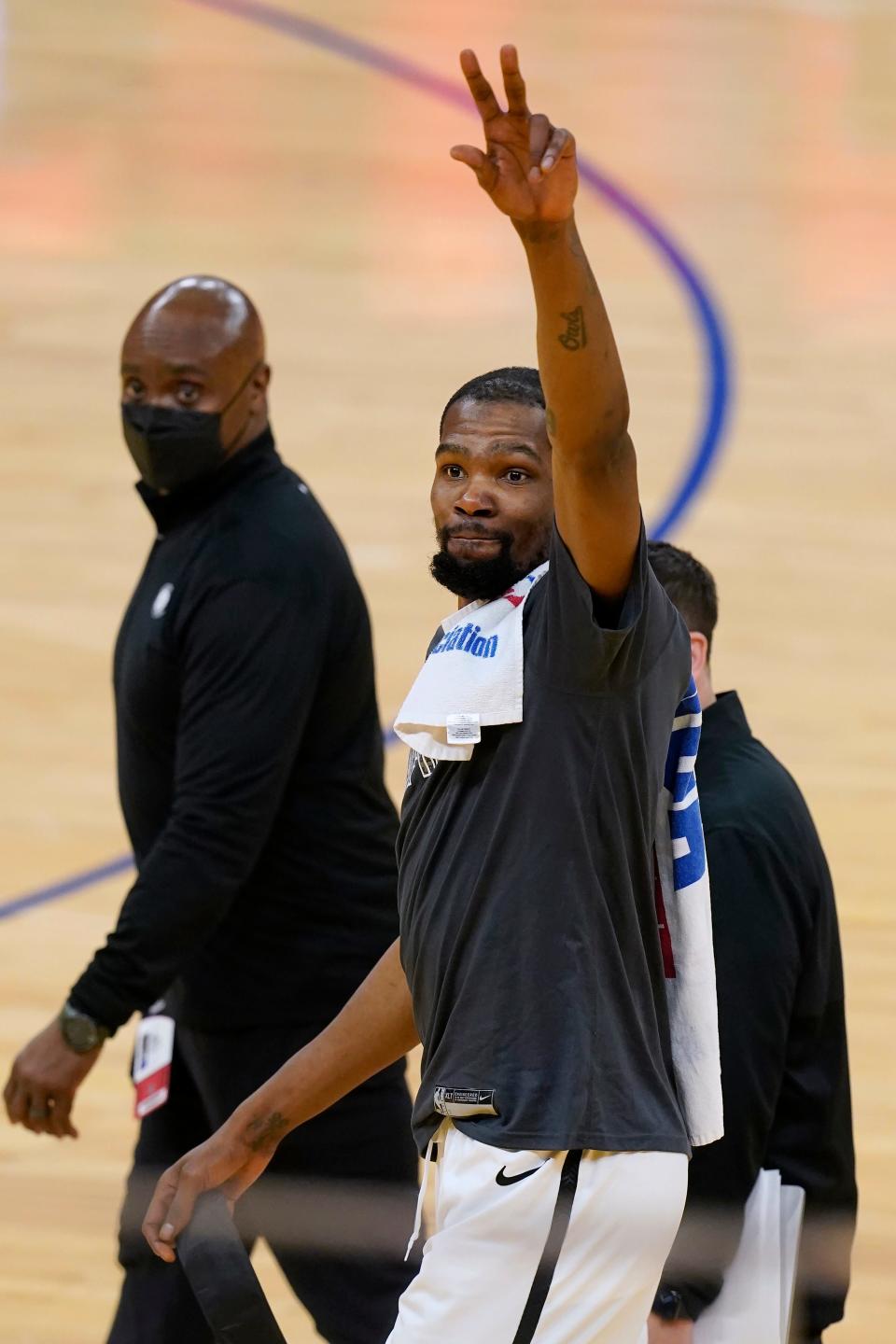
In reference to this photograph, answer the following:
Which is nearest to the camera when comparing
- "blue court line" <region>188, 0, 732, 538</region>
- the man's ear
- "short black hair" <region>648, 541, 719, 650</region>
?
the man's ear

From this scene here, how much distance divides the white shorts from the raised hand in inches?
42.2

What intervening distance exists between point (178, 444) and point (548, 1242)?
204cm

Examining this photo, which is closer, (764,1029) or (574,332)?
(574,332)

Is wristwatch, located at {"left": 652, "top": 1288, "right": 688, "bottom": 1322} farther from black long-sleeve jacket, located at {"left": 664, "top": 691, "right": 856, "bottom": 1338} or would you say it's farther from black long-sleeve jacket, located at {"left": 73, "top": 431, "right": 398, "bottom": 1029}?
black long-sleeve jacket, located at {"left": 73, "top": 431, "right": 398, "bottom": 1029}

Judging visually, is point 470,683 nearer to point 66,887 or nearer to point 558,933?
point 558,933

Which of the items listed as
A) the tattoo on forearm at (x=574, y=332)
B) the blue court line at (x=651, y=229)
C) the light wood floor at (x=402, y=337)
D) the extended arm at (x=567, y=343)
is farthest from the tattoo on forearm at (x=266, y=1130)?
the blue court line at (x=651, y=229)

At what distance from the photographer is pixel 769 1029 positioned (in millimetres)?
3129

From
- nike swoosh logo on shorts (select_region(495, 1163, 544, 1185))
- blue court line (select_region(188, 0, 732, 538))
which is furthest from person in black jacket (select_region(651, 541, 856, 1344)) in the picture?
blue court line (select_region(188, 0, 732, 538))

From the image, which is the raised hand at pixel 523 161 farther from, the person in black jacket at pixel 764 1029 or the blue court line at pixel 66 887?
the blue court line at pixel 66 887

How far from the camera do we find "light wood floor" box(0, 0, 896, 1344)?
18.7 feet

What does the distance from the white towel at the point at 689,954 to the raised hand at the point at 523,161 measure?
69 centimetres

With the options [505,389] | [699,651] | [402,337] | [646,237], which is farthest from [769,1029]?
[646,237]

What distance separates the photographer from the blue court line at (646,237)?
612 centimetres

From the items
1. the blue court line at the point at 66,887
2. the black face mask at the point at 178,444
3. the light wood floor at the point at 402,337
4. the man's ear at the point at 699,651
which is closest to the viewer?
the man's ear at the point at 699,651
